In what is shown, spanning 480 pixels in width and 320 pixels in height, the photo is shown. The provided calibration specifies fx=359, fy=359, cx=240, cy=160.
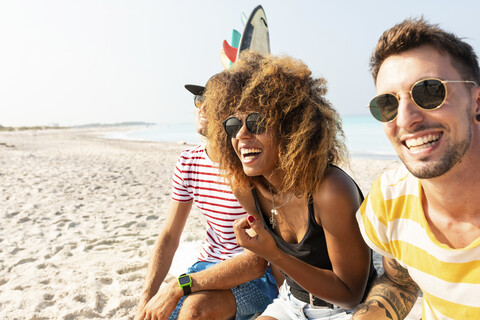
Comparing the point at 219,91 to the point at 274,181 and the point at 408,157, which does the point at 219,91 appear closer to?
the point at 274,181

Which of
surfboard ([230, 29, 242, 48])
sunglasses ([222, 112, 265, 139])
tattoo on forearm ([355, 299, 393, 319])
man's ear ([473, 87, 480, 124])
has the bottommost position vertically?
tattoo on forearm ([355, 299, 393, 319])

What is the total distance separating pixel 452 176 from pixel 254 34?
6.22 feet

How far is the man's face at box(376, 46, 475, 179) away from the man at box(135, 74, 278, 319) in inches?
51.8

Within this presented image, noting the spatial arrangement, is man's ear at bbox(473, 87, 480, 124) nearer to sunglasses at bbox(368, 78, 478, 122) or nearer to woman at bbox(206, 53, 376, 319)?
sunglasses at bbox(368, 78, 478, 122)

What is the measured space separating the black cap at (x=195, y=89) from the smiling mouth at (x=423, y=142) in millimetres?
1887

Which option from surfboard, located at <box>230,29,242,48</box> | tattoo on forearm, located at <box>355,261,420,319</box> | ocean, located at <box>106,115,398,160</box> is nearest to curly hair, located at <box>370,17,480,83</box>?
ocean, located at <box>106,115,398,160</box>

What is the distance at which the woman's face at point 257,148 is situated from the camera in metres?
2.08

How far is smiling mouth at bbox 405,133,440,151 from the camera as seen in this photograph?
1406 millimetres

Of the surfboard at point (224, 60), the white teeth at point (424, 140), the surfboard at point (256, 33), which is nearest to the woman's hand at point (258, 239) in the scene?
the white teeth at point (424, 140)

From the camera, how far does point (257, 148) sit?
211 centimetres

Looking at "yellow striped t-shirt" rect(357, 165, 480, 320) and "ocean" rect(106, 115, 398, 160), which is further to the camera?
"ocean" rect(106, 115, 398, 160)

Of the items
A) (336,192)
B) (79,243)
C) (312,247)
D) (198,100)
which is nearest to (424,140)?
(336,192)

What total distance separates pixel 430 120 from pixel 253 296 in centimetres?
169

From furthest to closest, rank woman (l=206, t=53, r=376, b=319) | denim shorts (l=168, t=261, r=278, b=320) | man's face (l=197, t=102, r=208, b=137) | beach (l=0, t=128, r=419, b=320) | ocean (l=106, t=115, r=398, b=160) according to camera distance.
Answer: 1. ocean (l=106, t=115, r=398, b=160)
2. beach (l=0, t=128, r=419, b=320)
3. man's face (l=197, t=102, r=208, b=137)
4. denim shorts (l=168, t=261, r=278, b=320)
5. woman (l=206, t=53, r=376, b=319)
